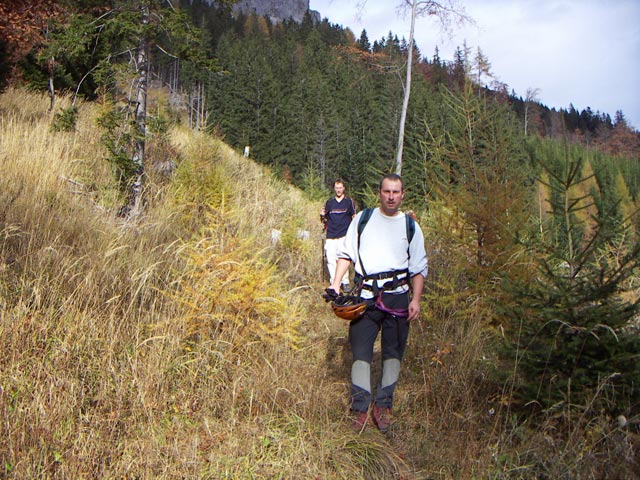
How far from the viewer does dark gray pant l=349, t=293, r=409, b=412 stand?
3.17 metres

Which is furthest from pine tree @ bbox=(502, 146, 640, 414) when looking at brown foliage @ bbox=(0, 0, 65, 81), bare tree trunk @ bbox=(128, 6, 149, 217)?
brown foliage @ bbox=(0, 0, 65, 81)

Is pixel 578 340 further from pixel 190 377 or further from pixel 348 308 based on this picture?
pixel 190 377

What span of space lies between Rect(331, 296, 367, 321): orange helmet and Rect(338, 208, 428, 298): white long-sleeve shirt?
12cm

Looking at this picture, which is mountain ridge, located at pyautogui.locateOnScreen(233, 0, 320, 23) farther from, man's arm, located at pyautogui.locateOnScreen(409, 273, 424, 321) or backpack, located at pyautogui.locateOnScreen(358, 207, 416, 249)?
man's arm, located at pyautogui.locateOnScreen(409, 273, 424, 321)

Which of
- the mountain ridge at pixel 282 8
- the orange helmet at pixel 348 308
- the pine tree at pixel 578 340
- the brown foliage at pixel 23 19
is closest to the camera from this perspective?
the pine tree at pixel 578 340

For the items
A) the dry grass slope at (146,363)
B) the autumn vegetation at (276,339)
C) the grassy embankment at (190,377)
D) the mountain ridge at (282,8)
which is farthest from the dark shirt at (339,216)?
the mountain ridge at (282,8)

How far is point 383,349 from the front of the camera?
3346 millimetres

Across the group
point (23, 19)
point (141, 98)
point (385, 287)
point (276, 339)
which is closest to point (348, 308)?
point (385, 287)

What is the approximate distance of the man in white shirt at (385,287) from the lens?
126 inches

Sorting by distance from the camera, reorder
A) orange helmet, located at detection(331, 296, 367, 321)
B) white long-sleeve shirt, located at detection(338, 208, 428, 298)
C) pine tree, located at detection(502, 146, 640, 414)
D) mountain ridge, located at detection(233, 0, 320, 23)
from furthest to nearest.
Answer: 1. mountain ridge, located at detection(233, 0, 320, 23)
2. white long-sleeve shirt, located at detection(338, 208, 428, 298)
3. orange helmet, located at detection(331, 296, 367, 321)
4. pine tree, located at detection(502, 146, 640, 414)

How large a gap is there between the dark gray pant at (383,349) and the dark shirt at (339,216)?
14.9 ft

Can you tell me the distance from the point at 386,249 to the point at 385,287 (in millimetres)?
261

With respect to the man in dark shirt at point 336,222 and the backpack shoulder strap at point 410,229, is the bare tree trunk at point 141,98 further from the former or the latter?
the backpack shoulder strap at point 410,229

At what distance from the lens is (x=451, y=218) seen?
546cm
